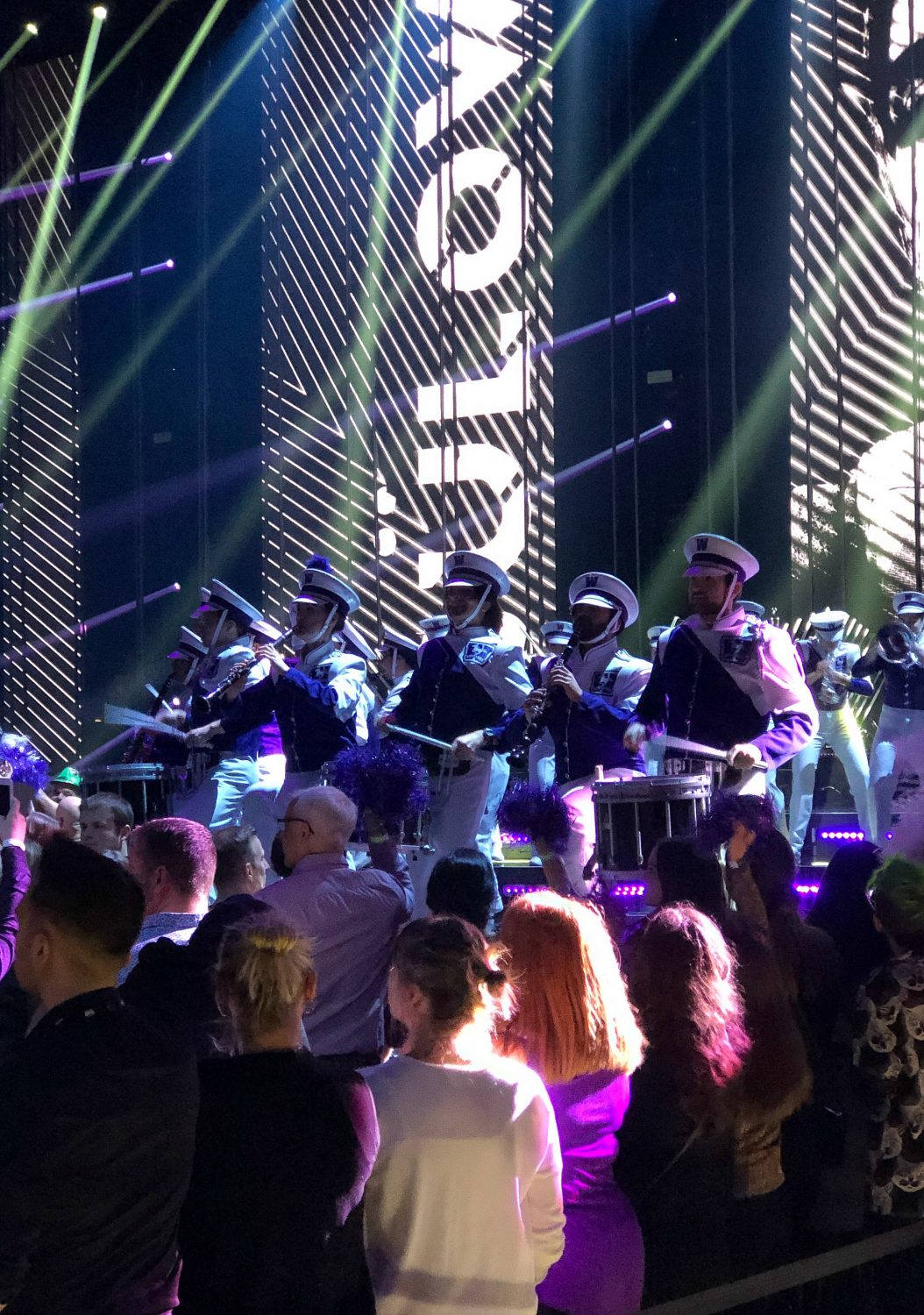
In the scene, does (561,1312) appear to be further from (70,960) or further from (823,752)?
(823,752)

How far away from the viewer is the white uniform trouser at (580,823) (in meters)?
5.91

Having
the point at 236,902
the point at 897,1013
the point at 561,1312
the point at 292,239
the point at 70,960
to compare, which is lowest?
the point at 561,1312

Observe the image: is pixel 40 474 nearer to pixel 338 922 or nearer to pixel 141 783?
pixel 141 783

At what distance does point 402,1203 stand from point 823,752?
8298mm

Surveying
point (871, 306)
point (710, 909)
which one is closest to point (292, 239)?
point (871, 306)

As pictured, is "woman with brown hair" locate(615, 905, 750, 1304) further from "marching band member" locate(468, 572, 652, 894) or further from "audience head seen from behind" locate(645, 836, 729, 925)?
"marching band member" locate(468, 572, 652, 894)

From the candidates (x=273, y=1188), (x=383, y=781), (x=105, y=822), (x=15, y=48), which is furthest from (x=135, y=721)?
(x=15, y=48)

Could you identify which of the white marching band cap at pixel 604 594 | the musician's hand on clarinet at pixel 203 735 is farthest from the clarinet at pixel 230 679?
the white marching band cap at pixel 604 594

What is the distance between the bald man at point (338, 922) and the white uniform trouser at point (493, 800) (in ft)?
9.91

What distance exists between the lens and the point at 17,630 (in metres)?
12.9

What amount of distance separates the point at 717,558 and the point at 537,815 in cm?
119

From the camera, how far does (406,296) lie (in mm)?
12055

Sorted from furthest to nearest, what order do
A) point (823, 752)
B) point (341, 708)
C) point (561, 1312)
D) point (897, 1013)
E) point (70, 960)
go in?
1. point (823, 752)
2. point (341, 708)
3. point (897, 1013)
4. point (561, 1312)
5. point (70, 960)

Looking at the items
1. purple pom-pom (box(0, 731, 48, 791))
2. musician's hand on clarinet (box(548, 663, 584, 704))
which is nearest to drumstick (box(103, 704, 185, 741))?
purple pom-pom (box(0, 731, 48, 791))
